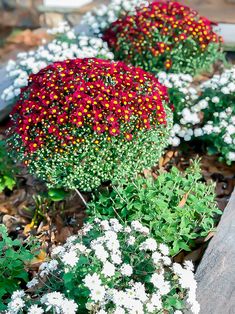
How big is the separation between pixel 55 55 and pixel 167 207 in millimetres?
1774

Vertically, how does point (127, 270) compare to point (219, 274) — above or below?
above

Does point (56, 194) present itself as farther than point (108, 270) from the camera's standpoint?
Yes

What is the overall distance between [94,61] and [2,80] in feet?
4.81

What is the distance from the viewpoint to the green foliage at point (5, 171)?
11.8 ft

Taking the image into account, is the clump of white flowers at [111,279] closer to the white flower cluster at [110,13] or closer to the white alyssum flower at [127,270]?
the white alyssum flower at [127,270]

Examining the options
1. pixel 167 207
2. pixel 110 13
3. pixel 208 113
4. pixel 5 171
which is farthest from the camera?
pixel 110 13

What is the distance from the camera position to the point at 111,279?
2318mm

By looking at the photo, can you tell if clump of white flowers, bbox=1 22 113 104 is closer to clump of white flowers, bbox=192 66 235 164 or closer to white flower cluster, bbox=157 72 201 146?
white flower cluster, bbox=157 72 201 146

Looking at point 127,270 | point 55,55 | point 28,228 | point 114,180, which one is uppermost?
point 55,55

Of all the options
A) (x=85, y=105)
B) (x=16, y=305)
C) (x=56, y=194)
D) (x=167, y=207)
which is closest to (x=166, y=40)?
(x=85, y=105)

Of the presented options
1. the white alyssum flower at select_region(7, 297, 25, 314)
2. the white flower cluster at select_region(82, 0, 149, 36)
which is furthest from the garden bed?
the white flower cluster at select_region(82, 0, 149, 36)

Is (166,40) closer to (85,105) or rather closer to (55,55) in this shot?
(55,55)

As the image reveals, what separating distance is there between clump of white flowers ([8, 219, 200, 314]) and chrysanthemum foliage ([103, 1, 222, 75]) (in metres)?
1.97

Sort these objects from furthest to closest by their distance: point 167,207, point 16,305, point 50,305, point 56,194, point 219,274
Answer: point 56,194, point 167,207, point 219,274, point 16,305, point 50,305
